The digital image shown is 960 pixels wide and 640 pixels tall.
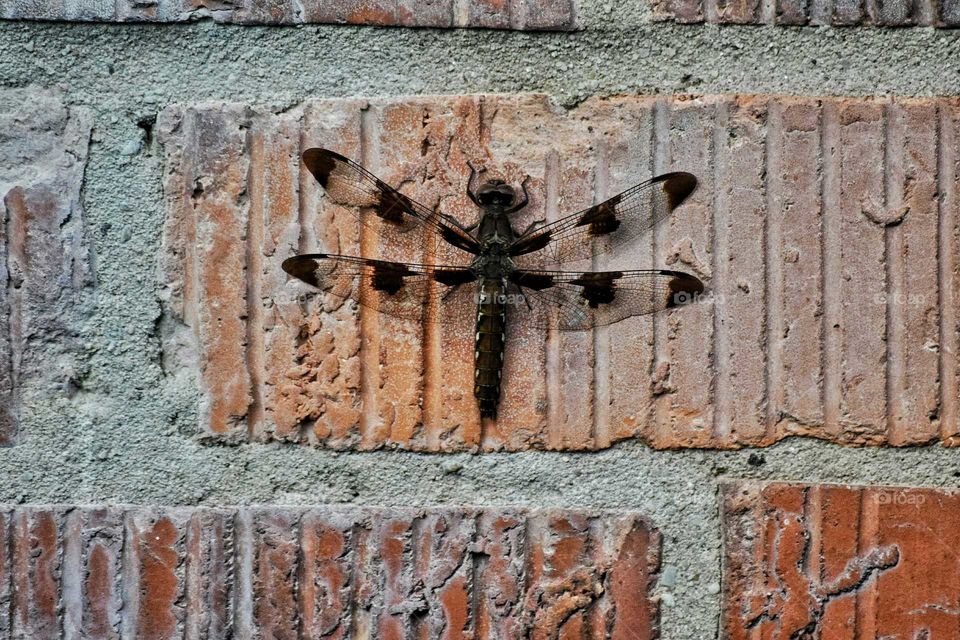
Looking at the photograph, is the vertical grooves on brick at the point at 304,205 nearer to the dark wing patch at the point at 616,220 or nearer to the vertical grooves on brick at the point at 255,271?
the vertical grooves on brick at the point at 255,271

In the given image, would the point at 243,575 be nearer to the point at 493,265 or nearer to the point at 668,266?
the point at 493,265

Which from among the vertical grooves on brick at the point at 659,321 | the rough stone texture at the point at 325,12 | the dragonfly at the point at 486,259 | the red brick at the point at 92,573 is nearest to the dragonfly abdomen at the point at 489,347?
the dragonfly at the point at 486,259

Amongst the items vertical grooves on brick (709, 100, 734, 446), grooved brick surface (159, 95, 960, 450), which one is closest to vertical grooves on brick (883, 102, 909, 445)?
grooved brick surface (159, 95, 960, 450)

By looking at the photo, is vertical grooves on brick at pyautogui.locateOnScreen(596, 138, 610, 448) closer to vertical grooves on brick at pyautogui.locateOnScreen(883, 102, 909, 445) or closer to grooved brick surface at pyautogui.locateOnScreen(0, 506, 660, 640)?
grooved brick surface at pyautogui.locateOnScreen(0, 506, 660, 640)

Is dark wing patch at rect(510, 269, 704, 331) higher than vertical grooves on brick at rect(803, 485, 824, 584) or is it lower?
higher

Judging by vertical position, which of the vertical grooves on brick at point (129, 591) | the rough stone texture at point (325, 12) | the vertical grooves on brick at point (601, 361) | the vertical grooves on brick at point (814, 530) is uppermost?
the rough stone texture at point (325, 12)

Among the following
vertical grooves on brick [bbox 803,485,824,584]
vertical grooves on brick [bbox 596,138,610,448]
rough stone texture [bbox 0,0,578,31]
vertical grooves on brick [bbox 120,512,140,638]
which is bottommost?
vertical grooves on brick [bbox 120,512,140,638]

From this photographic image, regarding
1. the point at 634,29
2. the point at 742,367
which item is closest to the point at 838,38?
the point at 634,29
